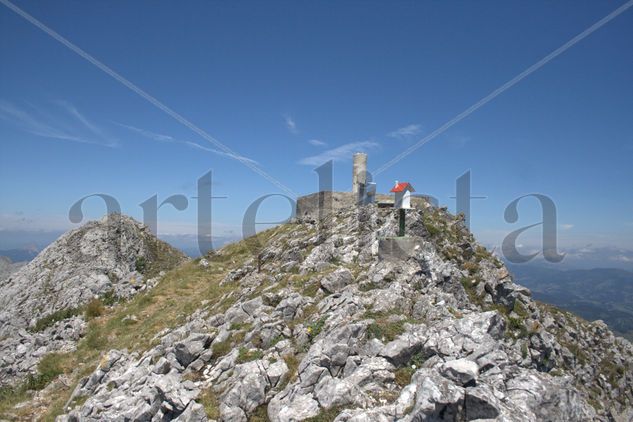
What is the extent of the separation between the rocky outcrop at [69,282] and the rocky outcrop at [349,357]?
41.2ft

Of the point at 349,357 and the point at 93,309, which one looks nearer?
the point at 349,357

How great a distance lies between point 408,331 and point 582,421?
19.2 ft

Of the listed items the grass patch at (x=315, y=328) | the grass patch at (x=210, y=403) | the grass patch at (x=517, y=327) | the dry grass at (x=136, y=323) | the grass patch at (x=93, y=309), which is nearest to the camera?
the grass patch at (x=210, y=403)

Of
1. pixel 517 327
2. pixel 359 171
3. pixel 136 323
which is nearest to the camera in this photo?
pixel 517 327

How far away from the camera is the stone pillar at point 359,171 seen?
3753cm

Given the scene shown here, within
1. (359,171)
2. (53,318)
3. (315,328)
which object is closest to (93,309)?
(53,318)

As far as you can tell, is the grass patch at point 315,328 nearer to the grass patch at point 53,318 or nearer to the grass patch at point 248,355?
the grass patch at point 248,355

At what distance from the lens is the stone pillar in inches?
1478

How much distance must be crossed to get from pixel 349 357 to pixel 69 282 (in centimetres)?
3660

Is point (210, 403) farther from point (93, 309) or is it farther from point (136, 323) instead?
point (93, 309)

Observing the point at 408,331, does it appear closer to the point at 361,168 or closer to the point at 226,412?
the point at 226,412

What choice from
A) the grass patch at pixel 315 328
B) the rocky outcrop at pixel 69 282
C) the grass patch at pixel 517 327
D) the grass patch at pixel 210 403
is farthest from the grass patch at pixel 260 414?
the rocky outcrop at pixel 69 282

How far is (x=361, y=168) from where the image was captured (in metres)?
37.8

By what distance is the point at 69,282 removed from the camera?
38.0 m
